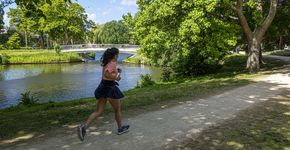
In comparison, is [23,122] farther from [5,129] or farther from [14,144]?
[14,144]

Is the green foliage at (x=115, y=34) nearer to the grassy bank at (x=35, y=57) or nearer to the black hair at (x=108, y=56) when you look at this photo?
the grassy bank at (x=35, y=57)

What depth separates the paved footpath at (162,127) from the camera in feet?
22.2

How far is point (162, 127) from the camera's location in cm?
812

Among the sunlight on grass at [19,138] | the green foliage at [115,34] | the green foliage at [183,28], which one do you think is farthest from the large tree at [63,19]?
the sunlight on grass at [19,138]

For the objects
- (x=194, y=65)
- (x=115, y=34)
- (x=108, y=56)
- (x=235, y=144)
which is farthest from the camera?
(x=115, y=34)

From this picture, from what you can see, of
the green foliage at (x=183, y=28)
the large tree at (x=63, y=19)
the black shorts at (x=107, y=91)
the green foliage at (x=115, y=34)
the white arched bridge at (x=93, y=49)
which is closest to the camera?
the black shorts at (x=107, y=91)

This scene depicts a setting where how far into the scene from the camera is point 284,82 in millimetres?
16656

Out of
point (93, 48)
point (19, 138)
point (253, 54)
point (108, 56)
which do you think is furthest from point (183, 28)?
point (93, 48)

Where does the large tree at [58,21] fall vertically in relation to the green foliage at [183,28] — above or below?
above

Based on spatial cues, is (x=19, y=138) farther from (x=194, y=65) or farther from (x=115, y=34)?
(x=115, y=34)

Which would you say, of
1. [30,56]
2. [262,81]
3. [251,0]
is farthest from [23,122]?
[30,56]

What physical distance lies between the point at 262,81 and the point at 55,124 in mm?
11580

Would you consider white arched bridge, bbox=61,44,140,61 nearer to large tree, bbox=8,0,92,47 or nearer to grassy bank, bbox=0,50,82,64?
large tree, bbox=8,0,92,47

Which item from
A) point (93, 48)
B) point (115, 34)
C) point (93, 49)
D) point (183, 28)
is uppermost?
point (115, 34)
